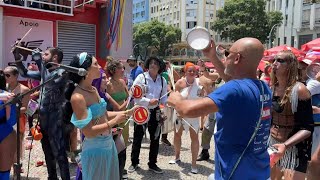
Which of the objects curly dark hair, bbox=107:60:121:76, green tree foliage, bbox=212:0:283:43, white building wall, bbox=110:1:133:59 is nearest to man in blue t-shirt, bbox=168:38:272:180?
curly dark hair, bbox=107:60:121:76

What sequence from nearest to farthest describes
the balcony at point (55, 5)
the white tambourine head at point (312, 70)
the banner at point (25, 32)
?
the white tambourine head at point (312, 70) → the balcony at point (55, 5) → the banner at point (25, 32)

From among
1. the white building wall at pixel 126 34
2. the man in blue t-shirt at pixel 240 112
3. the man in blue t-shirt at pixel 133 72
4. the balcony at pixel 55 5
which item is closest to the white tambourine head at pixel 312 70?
the man in blue t-shirt at pixel 240 112

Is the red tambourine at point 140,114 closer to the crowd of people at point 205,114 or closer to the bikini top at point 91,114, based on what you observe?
the crowd of people at point 205,114

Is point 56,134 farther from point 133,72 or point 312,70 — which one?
point 133,72

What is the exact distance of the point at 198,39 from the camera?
8.76 ft

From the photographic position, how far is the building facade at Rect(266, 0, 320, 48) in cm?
5119

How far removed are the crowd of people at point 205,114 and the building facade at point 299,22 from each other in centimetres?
5079

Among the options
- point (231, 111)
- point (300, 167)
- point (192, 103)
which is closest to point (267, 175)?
point (231, 111)

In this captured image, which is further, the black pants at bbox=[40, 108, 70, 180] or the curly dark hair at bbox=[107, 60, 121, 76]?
the curly dark hair at bbox=[107, 60, 121, 76]

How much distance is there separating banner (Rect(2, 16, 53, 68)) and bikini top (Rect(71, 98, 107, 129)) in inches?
400

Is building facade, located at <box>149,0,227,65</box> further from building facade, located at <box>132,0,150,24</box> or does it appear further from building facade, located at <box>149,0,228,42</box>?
building facade, located at <box>132,0,150,24</box>

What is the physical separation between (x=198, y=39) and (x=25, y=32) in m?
12.2

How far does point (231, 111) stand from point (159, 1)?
3411 inches

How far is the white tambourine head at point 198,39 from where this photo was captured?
2648mm
